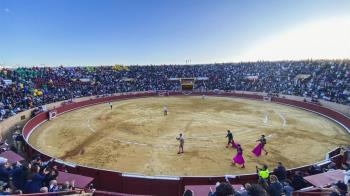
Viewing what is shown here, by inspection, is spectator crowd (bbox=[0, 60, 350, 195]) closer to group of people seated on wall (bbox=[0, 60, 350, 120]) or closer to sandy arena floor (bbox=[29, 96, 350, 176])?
group of people seated on wall (bbox=[0, 60, 350, 120])

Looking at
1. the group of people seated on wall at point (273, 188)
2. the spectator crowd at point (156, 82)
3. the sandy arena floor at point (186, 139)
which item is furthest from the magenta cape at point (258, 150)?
the group of people seated on wall at point (273, 188)

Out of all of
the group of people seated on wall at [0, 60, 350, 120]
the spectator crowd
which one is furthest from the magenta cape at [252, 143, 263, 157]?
the group of people seated on wall at [0, 60, 350, 120]

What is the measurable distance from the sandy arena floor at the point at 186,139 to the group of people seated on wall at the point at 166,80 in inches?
282

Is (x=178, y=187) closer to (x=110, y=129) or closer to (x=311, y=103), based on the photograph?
(x=110, y=129)

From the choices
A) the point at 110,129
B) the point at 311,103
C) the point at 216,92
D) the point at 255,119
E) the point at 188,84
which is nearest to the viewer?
the point at 110,129

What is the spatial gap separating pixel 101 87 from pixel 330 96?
122 ft

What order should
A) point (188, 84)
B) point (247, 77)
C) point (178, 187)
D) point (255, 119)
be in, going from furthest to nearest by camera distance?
point (188, 84) < point (247, 77) < point (255, 119) < point (178, 187)

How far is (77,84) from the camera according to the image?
46.3 meters

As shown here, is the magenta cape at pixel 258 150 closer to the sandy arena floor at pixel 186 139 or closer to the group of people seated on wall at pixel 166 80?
the sandy arena floor at pixel 186 139

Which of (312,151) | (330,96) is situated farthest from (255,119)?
(330,96)

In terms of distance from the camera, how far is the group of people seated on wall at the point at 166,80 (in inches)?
1302

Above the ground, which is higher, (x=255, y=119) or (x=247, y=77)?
(x=247, y=77)

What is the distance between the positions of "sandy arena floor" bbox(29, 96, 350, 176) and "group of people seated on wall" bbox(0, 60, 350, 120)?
717 cm

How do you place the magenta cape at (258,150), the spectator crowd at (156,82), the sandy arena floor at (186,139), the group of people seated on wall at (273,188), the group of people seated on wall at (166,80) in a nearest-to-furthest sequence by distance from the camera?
1. the group of people seated on wall at (273,188)
2. the sandy arena floor at (186,139)
3. the magenta cape at (258,150)
4. the spectator crowd at (156,82)
5. the group of people seated on wall at (166,80)
